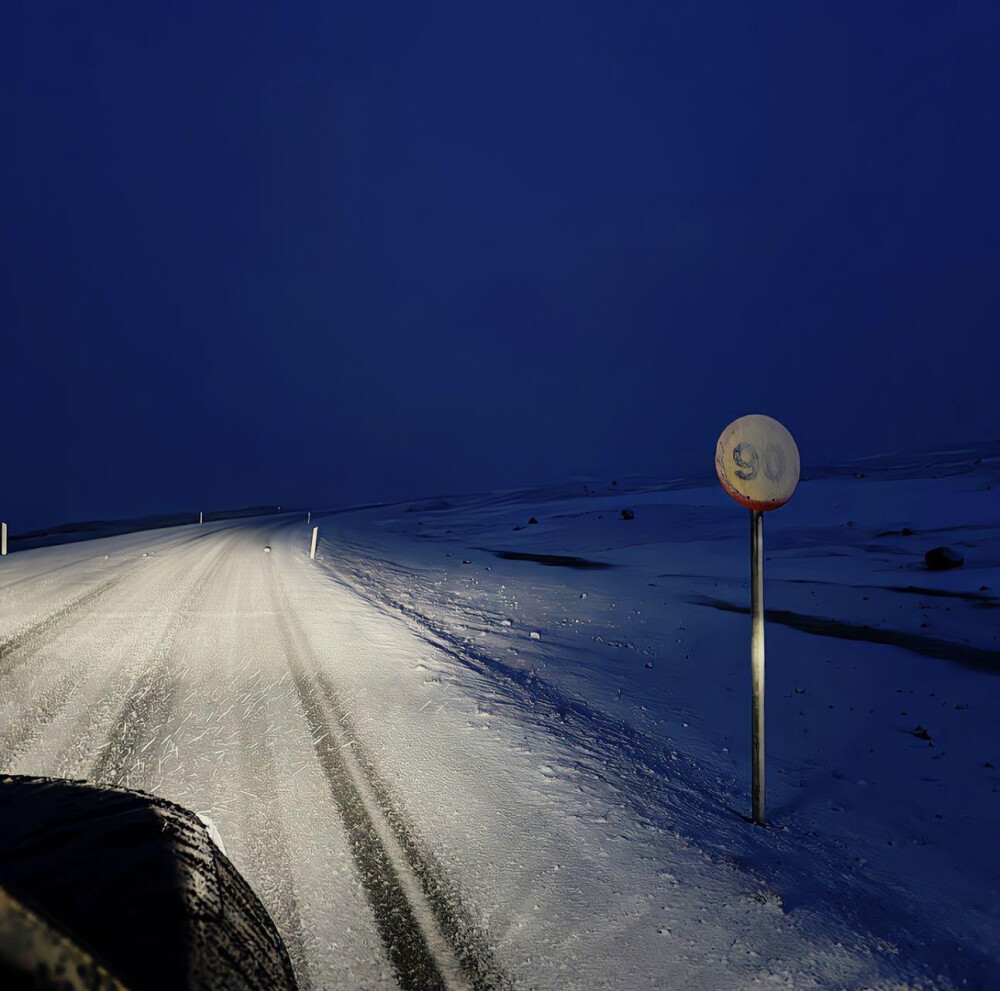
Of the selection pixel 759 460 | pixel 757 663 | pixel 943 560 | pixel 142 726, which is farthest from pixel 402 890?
pixel 943 560

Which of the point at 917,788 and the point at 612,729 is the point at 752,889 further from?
the point at 917,788

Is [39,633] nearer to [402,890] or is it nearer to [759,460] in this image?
[402,890]

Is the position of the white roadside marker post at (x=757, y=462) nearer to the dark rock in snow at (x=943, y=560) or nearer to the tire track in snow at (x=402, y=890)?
the tire track in snow at (x=402, y=890)

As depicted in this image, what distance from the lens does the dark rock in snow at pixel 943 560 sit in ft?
38.8

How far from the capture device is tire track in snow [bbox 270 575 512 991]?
1875 mm

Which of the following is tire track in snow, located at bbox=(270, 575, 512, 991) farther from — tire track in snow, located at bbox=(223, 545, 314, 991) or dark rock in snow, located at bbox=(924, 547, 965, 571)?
dark rock in snow, located at bbox=(924, 547, 965, 571)

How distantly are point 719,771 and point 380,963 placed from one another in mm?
2619

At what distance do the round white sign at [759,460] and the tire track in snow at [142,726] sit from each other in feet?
11.0

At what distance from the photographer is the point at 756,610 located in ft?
9.61

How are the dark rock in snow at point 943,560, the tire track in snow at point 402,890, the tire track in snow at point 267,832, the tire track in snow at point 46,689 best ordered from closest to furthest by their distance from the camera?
the tire track in snow at point 402,890 < the tire track in snow at point 267,832 < the tire track in snow at point 46,689 < the dark rock in snow at point 943,560

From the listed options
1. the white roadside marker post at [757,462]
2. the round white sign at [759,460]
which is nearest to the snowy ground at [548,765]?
the white roadside marker post at [757,462]

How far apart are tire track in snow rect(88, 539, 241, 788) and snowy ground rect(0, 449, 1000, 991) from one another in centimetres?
2

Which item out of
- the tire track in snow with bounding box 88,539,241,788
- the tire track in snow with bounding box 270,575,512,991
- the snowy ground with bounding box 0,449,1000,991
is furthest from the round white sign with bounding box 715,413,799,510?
the tire track in snow with bounding box 88,539,241,788

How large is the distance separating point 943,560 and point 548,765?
12354 mm
